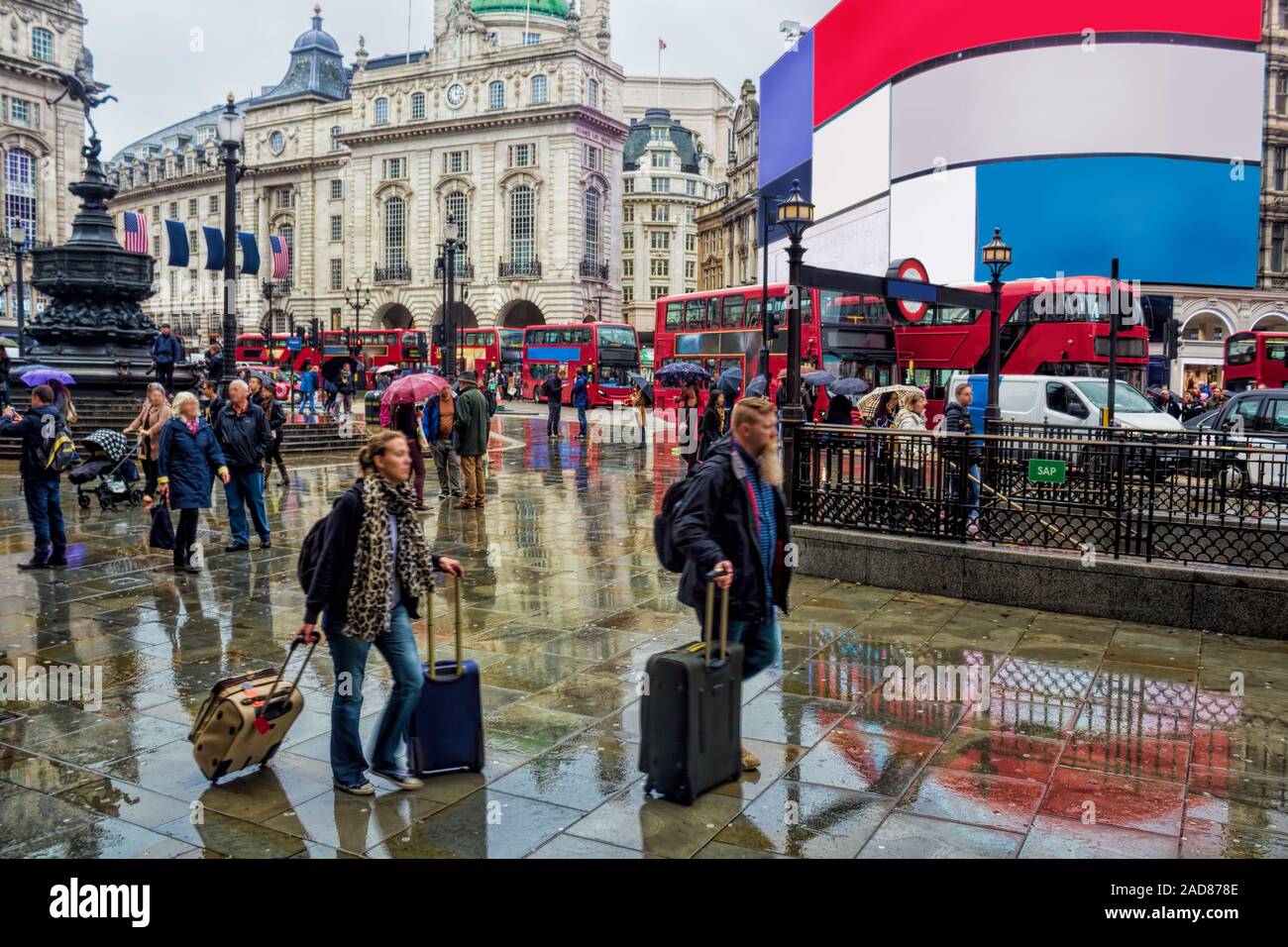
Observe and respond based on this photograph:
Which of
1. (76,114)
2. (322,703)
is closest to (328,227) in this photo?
(76,114)

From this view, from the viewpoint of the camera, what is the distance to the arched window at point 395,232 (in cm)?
7300

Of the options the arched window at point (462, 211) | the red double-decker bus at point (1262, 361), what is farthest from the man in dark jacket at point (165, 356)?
the arched window at point (462, 211)

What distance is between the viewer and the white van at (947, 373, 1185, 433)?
59.7 ft

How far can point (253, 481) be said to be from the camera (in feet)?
35.6

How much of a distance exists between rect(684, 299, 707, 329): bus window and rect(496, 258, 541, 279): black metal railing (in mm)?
33997

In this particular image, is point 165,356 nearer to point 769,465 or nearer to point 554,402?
point 554,402

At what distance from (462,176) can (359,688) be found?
226 feet

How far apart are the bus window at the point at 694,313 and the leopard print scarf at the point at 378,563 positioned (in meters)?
30.5

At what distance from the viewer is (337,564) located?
475cm

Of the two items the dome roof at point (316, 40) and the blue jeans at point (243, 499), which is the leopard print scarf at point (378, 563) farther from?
the dome roof at point (316, 40)

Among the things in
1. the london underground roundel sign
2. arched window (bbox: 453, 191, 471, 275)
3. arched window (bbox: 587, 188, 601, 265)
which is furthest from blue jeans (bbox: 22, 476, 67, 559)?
arched window (bbox: 453, 191, 471, 275)

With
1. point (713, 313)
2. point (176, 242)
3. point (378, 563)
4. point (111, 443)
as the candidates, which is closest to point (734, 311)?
point (713, 313)
